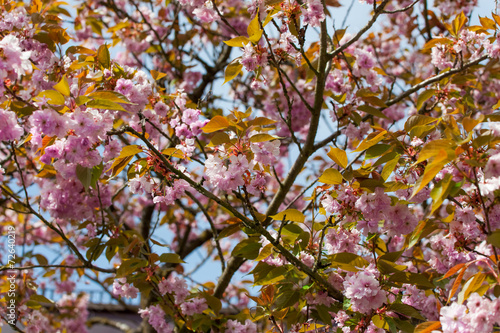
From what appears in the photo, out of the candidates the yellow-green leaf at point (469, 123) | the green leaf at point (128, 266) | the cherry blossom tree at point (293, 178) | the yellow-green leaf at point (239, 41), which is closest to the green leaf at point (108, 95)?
the cherry blossom tree at point (293, 178)

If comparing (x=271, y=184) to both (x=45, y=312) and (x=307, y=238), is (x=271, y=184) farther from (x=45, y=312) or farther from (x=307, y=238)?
(x=307, y=238)

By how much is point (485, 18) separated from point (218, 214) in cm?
320

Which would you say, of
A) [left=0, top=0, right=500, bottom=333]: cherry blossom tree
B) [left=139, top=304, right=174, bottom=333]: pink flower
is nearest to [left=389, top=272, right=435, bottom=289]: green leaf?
[left=0, top=0, right=500, bottom=333]: cherry blossom tree

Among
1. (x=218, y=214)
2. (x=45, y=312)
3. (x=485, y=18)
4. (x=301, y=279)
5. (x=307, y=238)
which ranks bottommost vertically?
(x=301, y=279)

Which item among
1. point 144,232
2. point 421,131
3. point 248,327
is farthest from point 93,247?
point 144,232

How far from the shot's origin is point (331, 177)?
4.95 feet

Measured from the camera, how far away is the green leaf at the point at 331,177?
149 cm

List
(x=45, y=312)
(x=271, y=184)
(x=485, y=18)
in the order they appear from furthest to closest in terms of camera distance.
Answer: (x=271, y=184) → (x=45, y=312) → (x=485, y=18)

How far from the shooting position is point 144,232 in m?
4.07

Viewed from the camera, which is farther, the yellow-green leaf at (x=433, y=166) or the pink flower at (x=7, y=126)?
the pink flower at (x=7, y=126)

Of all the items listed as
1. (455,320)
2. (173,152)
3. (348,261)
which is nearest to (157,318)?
(173,152)

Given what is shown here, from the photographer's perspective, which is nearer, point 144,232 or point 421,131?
point 421,131

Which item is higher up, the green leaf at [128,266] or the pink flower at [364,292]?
the green leaf at [128,266]

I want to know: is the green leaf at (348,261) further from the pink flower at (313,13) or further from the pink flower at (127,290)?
the pink flower at (127,290)
